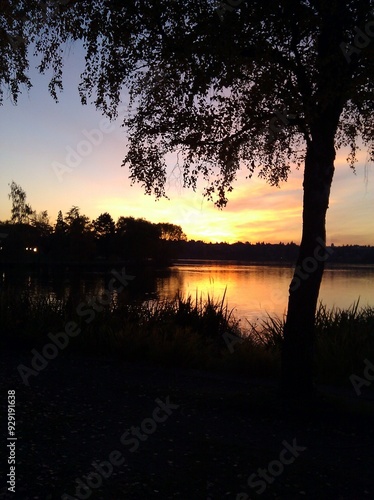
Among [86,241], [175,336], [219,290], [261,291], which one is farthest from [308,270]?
[86,241]

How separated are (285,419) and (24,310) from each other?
25.0ft

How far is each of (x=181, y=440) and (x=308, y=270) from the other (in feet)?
8.58

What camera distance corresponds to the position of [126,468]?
452cm

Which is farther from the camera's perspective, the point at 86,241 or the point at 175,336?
the point at 86,241

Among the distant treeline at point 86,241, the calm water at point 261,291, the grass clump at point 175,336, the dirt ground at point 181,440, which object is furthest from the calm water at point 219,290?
the distant treeline at point 86,241

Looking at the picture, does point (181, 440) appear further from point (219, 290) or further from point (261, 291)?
point (219, 290)

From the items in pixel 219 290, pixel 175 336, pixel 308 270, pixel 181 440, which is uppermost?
pixel 308 270

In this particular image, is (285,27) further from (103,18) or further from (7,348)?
(7,348)

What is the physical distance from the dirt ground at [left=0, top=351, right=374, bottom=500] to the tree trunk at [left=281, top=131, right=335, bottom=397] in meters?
0.38

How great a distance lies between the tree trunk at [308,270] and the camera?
256 inches

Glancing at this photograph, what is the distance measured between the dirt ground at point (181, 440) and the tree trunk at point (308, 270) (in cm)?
38

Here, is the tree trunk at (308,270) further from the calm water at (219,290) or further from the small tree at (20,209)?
the small tree at (20,209)

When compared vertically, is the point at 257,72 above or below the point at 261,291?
→ above

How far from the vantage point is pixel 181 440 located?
17.3 ft
